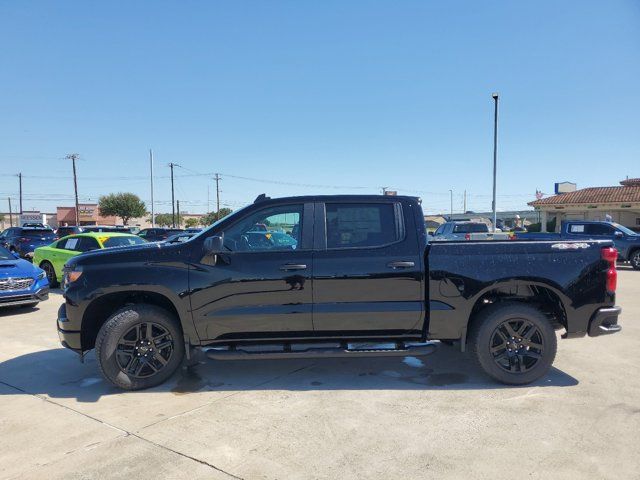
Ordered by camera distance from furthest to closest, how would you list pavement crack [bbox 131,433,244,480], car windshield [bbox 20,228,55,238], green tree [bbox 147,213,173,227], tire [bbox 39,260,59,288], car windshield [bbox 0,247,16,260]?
green tree [bbox 147,213,173,227], car windshield [bbox 20,228,55,238], tire [bbox 39,260,59,288], car windshield [bbox 0,247,16,260], pavement crack [bbox 131,433,244,480]

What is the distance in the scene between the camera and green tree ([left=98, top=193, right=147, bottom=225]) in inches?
2788

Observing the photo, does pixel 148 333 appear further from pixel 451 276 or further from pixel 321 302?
pixel 451 276

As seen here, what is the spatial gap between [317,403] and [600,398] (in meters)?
2.62

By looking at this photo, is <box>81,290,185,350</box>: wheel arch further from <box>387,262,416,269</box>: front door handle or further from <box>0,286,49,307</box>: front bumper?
<box>0,286,49,307</box>: front bumper

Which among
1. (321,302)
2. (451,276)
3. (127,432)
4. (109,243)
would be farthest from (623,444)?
(109,243)

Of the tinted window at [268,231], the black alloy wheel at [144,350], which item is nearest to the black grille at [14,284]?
the black alloy wheel at [144,350]

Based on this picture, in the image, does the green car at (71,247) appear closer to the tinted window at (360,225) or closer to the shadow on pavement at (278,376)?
the shadow on pavement at (278,376)

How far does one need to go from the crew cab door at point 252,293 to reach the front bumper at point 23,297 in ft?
18.8

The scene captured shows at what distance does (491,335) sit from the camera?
14.4 ft

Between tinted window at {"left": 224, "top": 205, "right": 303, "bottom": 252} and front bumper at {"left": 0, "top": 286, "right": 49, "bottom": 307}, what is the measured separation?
5960 millimetres

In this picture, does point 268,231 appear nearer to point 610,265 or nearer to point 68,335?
point 68,335

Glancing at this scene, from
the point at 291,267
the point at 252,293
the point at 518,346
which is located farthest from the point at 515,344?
the point at 252,293

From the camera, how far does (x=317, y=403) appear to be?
13.3 ft

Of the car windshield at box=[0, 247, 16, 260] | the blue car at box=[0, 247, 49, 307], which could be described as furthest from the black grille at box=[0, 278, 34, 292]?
the car windshield at box=[0, 247, 16, 260]
